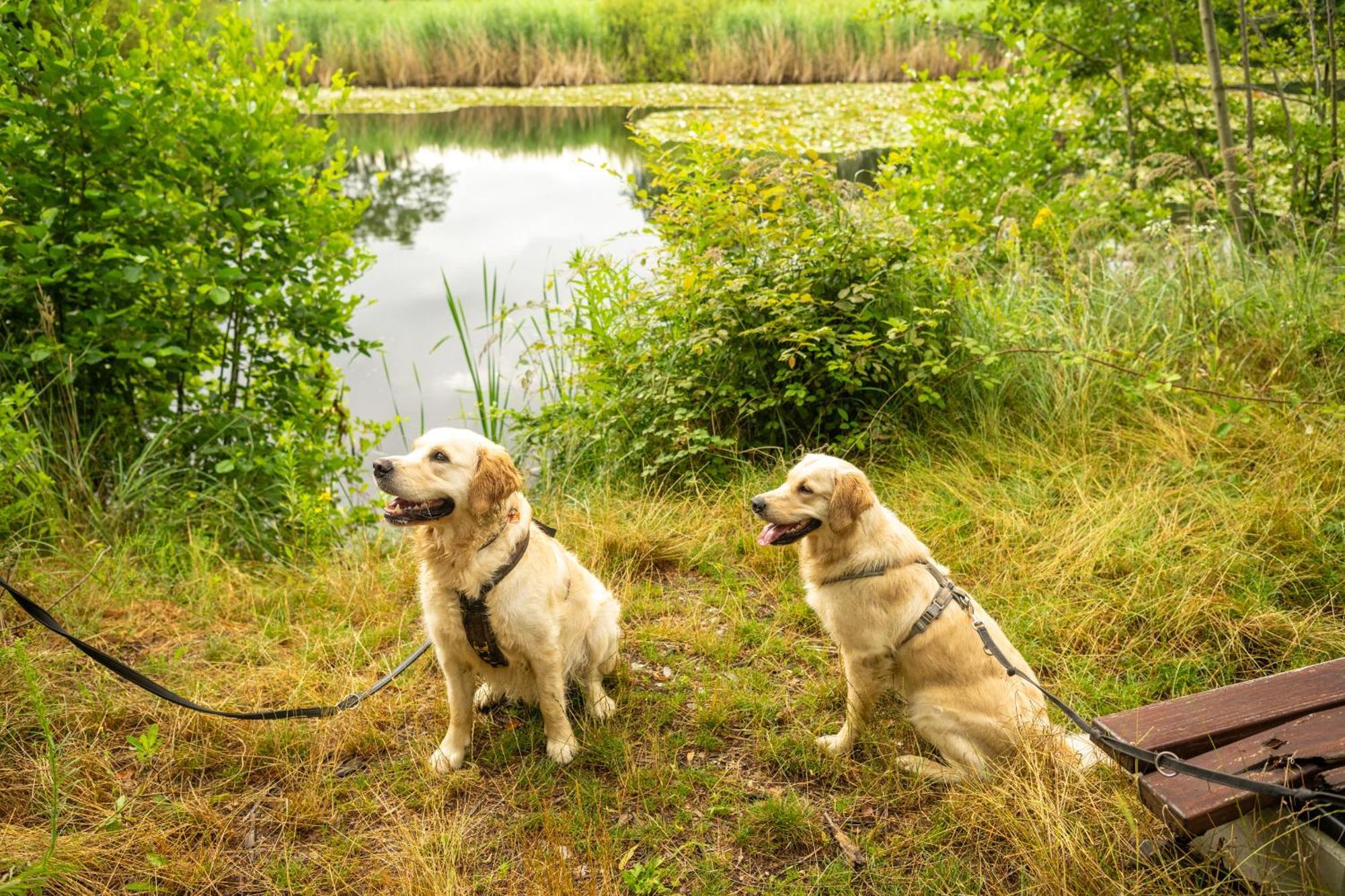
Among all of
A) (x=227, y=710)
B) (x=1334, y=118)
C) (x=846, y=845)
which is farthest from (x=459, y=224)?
(x=846, y=845)

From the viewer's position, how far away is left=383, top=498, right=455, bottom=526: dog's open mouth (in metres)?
2.76

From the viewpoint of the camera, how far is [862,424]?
16.7 feet

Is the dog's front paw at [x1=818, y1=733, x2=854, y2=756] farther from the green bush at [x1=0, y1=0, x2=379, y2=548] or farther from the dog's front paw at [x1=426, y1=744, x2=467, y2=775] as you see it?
the green bush at [x1=0, y1=0, x2=379, y2=548]

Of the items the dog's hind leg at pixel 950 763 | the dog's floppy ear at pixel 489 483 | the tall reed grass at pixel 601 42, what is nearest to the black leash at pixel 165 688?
the dog's floppy ear at pixel 489 483

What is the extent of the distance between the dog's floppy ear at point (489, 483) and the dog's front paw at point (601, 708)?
3.16ft

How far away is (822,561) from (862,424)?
2167 millimetres

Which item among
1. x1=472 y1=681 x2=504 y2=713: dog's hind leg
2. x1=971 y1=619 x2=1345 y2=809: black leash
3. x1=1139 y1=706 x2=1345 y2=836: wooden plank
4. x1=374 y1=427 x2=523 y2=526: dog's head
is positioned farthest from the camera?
x1=472 y1=681 x2=504 y2=713: dog's hind leg

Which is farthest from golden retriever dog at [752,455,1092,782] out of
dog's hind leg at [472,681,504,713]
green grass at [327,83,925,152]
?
green grass at [327,83,925,152]

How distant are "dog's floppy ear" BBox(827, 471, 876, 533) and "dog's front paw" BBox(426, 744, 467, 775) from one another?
1.61 metres

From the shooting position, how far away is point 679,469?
5168mm

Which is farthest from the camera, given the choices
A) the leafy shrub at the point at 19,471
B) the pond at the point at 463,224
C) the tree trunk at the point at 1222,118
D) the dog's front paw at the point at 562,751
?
the pond at the point at 463,224

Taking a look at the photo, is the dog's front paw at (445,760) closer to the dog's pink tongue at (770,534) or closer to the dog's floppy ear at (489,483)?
the dog's floppy ear at (489,483)

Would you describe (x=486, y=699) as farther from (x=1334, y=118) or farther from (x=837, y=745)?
(x=1334, y=118)

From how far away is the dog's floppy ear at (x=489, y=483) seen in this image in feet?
9.38
